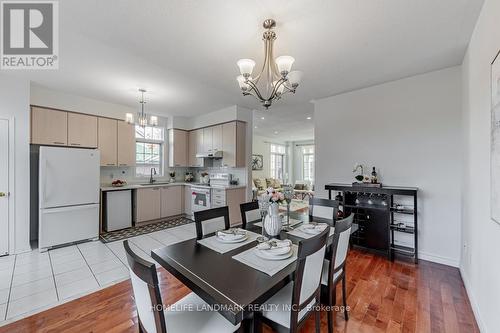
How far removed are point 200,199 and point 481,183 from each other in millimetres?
4534

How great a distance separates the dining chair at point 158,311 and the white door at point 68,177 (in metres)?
3.27

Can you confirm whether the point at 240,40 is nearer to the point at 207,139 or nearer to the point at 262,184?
the point at 207,139

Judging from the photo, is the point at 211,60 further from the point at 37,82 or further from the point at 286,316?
the point at 37,82

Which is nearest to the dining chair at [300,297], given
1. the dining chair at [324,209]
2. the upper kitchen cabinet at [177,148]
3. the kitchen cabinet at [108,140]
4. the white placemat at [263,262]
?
the white placemat at [263,262]

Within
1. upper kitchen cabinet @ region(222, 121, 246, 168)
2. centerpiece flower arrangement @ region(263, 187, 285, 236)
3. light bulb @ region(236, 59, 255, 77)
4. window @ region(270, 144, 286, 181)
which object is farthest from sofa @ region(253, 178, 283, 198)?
light bulb @ region(236, 59, 255, 77)

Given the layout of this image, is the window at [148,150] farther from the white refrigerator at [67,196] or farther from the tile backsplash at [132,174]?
the white refrigerator at [67,196]

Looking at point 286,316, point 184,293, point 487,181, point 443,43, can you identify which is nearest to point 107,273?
point 184,293

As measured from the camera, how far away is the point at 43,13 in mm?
1883

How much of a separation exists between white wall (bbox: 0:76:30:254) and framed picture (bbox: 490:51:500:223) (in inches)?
215

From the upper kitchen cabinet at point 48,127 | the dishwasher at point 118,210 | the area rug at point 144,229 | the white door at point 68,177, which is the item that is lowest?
the area rug at point 144,229

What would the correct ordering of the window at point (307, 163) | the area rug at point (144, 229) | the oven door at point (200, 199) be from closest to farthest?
the area rug at point (144, 229) < the oven door at point (200, 199) < the window at point (307, 163)

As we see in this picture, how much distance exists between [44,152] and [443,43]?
5.52 metres

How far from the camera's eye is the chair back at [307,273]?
3.87ft

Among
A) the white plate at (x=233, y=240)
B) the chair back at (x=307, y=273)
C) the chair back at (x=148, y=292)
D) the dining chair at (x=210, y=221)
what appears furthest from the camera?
the dining chair at (x=210, y=221)
